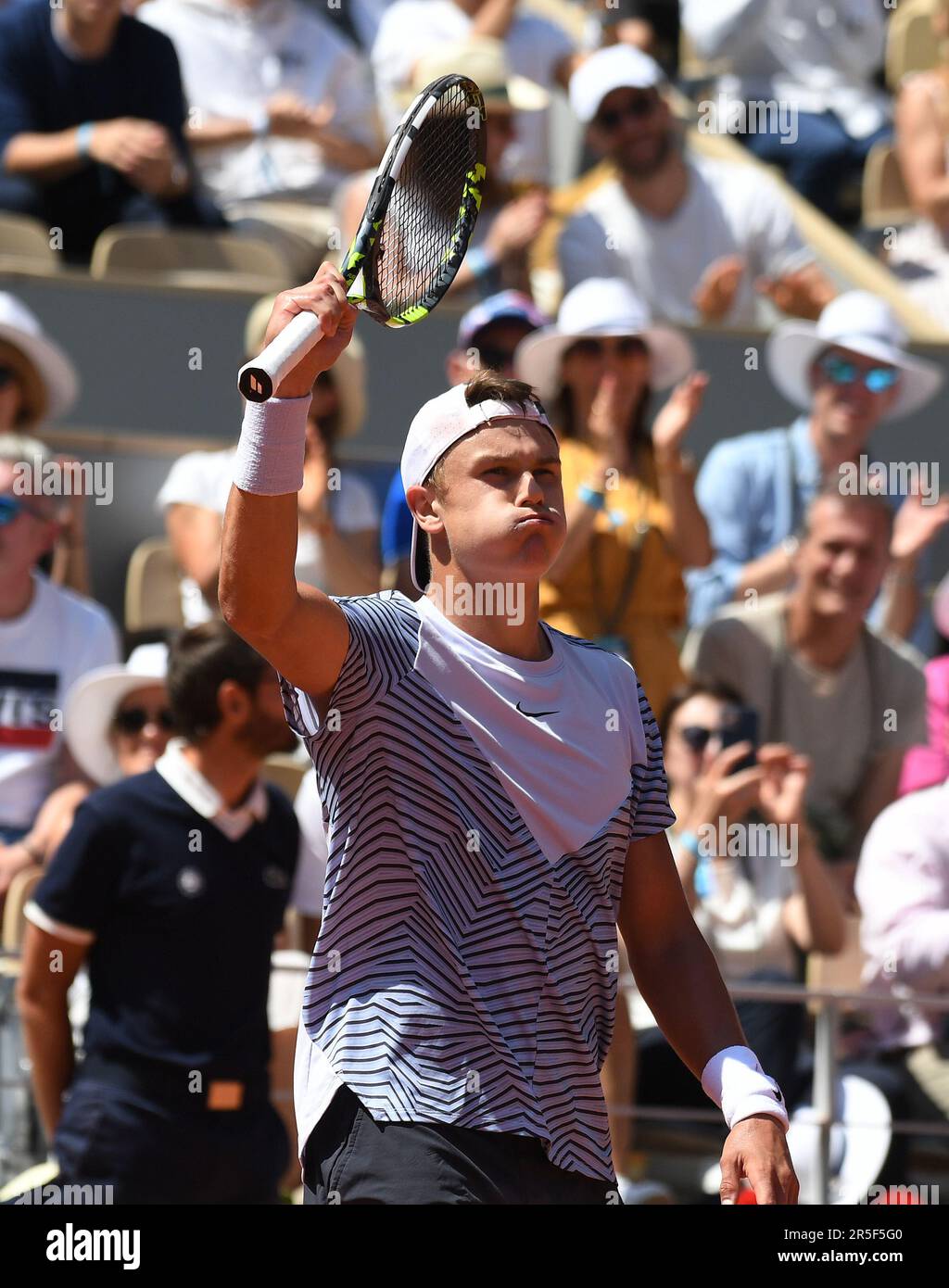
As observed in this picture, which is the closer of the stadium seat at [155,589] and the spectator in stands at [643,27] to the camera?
the stadium seat at [155,589]

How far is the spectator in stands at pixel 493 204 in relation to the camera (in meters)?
7.21

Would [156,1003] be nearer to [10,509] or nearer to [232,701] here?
[232,701]

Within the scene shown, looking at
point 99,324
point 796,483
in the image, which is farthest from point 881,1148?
point 99,324

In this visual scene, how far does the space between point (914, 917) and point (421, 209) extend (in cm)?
264

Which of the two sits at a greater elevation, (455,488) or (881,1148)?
(455,488)

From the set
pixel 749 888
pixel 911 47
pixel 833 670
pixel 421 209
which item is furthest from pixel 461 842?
pixel 911 47

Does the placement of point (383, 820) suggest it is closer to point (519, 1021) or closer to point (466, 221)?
point (519, 1021)

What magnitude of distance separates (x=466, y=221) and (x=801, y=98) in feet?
21.5

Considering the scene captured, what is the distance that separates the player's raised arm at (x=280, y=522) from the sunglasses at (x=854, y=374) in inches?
176

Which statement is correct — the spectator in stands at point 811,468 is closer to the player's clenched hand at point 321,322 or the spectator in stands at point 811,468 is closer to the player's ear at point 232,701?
the player's ear at point 232,701

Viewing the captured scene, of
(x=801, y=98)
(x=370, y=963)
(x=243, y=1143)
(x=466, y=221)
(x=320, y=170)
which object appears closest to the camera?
(x=370, y=963)

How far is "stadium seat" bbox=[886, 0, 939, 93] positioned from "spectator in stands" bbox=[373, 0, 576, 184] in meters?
1.63

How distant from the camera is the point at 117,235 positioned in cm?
780

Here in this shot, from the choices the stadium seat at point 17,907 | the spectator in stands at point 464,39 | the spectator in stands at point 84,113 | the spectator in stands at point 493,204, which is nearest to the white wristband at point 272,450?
the stadium seat at point 17,907
